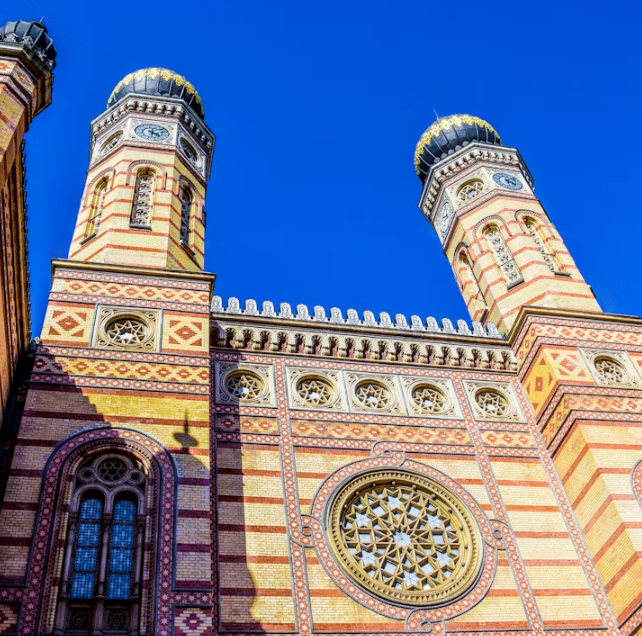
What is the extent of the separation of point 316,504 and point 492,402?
3739 mm

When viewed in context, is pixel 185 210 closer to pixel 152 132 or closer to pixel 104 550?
pixel 152 132

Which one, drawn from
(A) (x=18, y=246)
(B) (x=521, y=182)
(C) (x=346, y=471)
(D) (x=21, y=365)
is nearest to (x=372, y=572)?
(C) (x=346, y=471)

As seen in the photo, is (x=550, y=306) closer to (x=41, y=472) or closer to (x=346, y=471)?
(x=346, y=471)

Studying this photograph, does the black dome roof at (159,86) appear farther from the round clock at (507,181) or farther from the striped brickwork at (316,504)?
the striped brickwork at (316,504)

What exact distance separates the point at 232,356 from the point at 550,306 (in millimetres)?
5630

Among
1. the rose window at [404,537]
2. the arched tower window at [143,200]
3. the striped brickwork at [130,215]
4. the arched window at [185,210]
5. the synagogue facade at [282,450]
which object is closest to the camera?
the synagogue facade at [282,450]

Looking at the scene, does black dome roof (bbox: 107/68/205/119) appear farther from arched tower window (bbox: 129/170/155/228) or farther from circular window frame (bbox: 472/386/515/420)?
circular window frame (bbox: 472/386/515/420)

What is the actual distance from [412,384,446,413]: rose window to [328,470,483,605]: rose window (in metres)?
1.40

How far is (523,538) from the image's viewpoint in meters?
9.89

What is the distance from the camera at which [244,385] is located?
1098 centimetres

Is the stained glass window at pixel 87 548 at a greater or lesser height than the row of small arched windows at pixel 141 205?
lesser

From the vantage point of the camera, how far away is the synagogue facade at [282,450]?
316 inches

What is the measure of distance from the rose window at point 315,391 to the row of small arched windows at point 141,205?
3.51 m

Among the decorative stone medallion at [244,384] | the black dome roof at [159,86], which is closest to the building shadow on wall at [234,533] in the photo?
the decorative stone medallion at [244,384]
